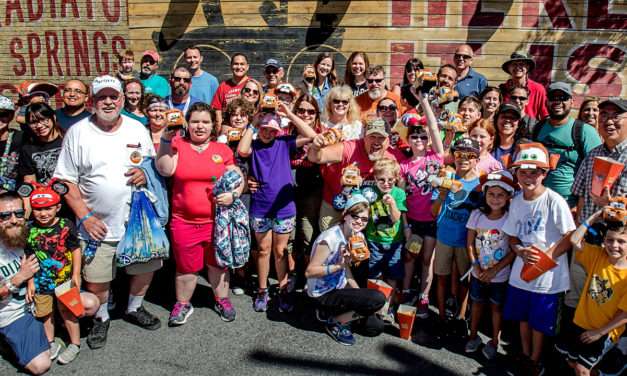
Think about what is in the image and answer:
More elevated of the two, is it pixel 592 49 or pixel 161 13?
pixel 161 13

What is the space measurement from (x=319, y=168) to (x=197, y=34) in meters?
5.28

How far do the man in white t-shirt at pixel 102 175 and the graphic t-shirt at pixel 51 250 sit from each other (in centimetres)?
19

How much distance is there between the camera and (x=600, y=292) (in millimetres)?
3232

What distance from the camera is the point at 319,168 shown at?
4.71 meters

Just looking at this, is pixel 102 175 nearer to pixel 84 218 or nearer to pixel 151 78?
pixel 84 218

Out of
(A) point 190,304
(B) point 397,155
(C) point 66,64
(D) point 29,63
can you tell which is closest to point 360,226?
(B) point 397,155

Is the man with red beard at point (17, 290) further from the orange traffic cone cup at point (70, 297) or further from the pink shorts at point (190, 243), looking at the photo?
the pink shorts at point (190, 243)

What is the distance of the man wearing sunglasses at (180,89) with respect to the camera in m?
5.43

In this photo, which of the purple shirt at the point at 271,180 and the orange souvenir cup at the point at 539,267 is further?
the purple shirt at the point at 271,180

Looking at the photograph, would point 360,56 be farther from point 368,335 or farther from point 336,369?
point 336,369

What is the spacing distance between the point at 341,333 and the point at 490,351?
1.23m

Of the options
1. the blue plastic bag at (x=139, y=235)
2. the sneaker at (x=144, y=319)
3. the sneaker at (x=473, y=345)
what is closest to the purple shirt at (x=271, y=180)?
the blue plastic bag at (x=139, y=235)

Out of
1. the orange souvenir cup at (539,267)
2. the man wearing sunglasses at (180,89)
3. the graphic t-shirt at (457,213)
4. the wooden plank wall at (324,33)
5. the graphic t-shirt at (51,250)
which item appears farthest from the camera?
the wooden plank wall at (324,33)

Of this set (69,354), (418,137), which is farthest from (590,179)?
(69,354)
